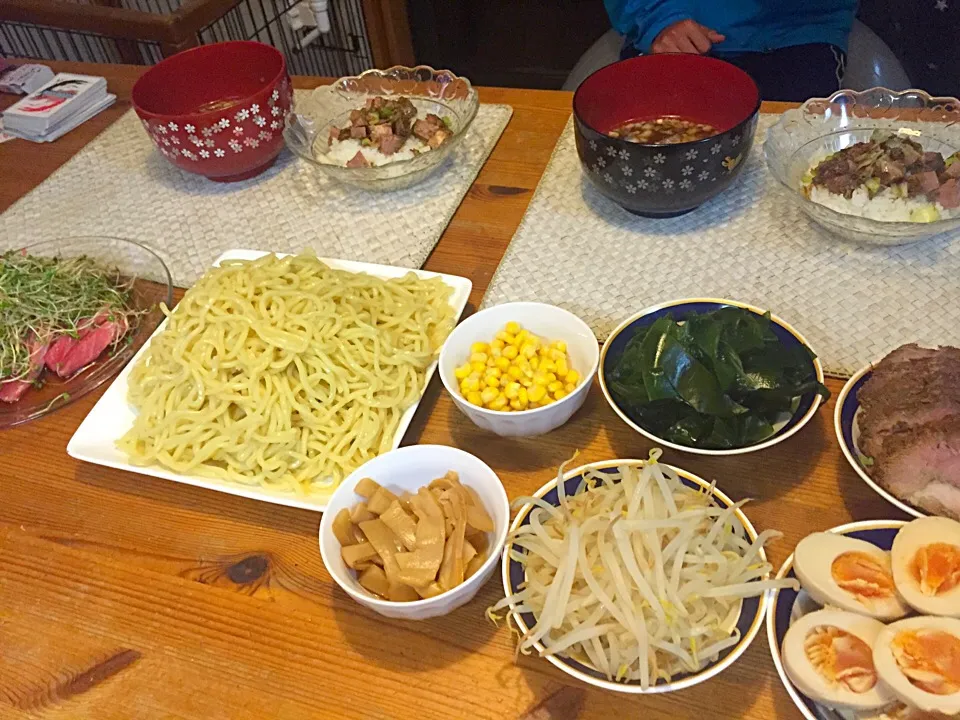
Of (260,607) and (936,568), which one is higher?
(936,568)

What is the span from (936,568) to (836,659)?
0.17 metres

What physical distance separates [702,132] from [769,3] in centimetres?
102

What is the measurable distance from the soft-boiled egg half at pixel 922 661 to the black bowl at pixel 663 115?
97cm

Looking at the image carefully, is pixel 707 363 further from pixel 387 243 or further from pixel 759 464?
pixel 387 243

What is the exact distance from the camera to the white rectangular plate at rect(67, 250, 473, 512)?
120 centimetres

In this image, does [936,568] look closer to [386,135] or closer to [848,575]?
[848,575]

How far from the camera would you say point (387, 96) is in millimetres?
2125

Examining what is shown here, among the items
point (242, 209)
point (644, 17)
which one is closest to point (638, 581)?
point (242, 209)

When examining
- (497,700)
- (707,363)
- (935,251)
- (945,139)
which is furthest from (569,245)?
(497,700)

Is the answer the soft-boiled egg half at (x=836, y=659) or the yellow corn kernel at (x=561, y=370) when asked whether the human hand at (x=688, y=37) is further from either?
the soft-boiled egg half at (x=836, y=659)

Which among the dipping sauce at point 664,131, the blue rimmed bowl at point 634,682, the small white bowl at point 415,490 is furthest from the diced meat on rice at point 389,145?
the blue rimmed bowl at point 634,682

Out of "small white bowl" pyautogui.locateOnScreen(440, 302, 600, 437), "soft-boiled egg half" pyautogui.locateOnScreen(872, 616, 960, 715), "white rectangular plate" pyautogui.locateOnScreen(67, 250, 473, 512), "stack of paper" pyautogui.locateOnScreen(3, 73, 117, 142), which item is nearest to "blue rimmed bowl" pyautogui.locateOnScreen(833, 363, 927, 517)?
"soft-boiled egg half" pyautogui.locateOnScreen(872, 616, 960, 715)

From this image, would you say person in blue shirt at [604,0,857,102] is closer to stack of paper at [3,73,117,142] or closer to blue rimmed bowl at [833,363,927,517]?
blue rimmed bowl at [833,363,927,517]

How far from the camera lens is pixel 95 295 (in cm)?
162
